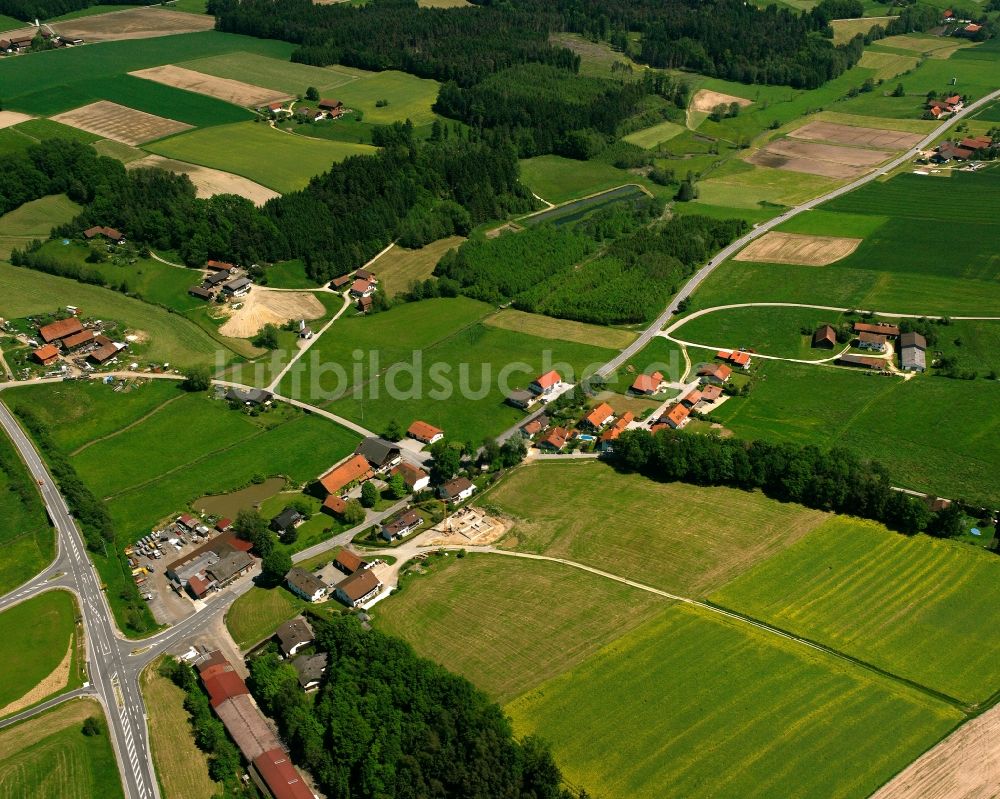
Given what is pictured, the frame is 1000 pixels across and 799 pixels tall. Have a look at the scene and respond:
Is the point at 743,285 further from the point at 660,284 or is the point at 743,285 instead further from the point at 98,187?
the point at 98,187

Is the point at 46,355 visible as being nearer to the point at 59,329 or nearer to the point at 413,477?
the point at 59,329

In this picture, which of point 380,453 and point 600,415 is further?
point 600,415

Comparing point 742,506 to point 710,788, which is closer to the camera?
point 710,788

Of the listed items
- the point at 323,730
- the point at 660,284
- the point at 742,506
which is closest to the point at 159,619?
the point at 323,730

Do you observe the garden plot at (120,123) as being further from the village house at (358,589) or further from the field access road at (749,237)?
the village house at (358,589)

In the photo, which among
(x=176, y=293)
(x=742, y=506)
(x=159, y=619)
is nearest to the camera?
(x=159, y=619)

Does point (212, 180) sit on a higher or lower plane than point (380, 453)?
higher

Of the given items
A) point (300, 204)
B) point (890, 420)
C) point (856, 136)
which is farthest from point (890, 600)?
point (856, 136)

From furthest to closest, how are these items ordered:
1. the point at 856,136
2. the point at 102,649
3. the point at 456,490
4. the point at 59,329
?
the point at 856,136 < the point at 59,329 < the point at 456,490 < the point at 102,649
